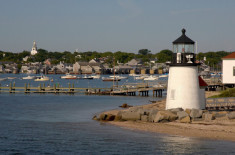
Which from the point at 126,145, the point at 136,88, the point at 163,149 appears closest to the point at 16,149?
the point at 126,145

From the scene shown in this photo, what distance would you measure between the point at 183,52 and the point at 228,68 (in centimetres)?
2042

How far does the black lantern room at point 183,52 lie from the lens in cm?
3216

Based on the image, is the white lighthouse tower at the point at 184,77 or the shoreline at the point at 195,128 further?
the white lighthouse tower at the point at 184,77

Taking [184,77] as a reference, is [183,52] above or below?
above

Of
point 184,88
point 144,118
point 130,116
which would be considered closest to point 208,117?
point 184,88

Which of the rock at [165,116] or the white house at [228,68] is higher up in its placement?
the white house at [228,68]

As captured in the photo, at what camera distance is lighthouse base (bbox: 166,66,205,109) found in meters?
32.2

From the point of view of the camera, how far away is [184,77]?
32.2 meters

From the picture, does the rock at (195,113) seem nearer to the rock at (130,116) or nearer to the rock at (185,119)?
the rock at (185,119)

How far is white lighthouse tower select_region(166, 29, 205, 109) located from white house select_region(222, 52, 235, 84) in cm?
1917

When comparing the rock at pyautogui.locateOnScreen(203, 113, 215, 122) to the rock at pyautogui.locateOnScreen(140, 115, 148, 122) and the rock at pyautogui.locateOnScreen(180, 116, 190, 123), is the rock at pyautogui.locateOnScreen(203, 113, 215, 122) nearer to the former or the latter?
the rock at pyautogui.locateOnScreen(180, 116, 190, 123)

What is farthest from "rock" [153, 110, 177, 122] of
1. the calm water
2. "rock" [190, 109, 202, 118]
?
the calm water

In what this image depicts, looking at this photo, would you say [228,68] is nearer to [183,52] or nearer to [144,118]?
[183,52]

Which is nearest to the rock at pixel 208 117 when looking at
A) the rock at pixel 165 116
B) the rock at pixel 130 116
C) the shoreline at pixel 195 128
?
the shoreline at pixel 195 128
